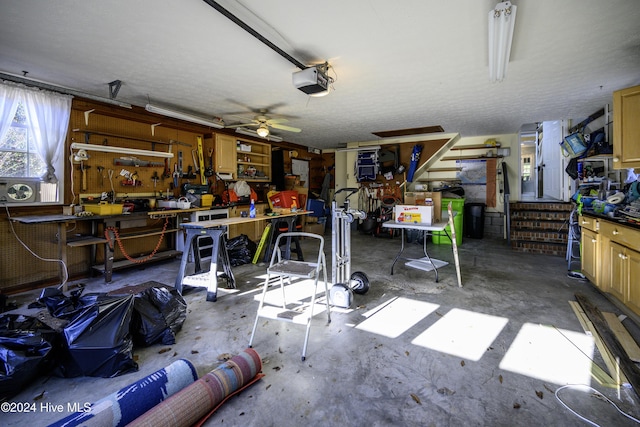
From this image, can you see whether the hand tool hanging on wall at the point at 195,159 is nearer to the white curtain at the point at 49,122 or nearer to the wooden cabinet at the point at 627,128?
the white curtain at the point at 49,122

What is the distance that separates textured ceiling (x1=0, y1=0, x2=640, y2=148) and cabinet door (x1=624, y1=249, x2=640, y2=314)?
2.02 metres

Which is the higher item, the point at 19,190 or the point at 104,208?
the point at 19,190

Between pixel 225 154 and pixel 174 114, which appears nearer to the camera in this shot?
pixel 174 114

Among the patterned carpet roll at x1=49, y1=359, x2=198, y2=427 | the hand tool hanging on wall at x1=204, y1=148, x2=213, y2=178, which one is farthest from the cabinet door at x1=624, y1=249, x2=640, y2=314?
the hand tool hanging on wall at x1=204, y1=148, x2=213, y2=178

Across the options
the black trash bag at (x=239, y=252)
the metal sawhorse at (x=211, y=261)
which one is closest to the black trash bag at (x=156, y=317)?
the metal sawhorse at (x=211, y=261)

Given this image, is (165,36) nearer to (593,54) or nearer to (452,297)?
(452,297)

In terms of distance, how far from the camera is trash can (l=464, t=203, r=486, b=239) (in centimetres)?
703

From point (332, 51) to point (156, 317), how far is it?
9.61ft

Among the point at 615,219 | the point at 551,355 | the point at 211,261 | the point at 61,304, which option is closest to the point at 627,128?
the point at 615,219

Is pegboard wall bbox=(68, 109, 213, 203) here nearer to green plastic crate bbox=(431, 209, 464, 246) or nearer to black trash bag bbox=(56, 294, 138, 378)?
black trash bag bbox=(56, 294, 138, 378)

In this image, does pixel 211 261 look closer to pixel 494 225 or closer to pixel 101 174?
pixel 101 174

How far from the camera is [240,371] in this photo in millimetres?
1818

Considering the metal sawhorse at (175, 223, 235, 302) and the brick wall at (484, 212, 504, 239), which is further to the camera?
the brick wall at (484, 212, 504, 239)

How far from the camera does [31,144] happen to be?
384 cm
